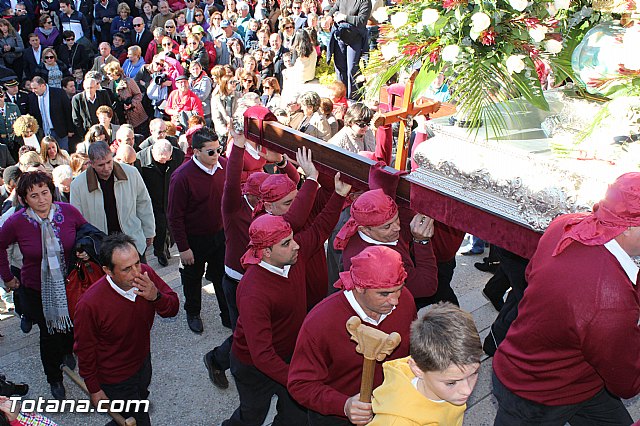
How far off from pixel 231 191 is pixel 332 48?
6.41 m

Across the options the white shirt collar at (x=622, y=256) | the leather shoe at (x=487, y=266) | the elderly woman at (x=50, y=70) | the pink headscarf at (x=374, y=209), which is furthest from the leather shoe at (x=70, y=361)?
the elderly woman at (x=50, y=70)

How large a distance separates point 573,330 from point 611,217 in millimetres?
489

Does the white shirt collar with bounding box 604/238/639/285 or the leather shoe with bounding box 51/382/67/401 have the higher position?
the white shirt collar with bounding box 604/238/639/285

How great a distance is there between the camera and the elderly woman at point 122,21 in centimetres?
1303

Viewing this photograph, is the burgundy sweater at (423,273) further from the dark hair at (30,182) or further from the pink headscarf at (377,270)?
the dark hair at (30,182)

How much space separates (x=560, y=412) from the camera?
→ 3236 mm

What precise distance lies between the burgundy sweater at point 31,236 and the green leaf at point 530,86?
3095 mm

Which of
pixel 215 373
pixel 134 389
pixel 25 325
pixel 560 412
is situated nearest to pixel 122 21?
pixel 25 325

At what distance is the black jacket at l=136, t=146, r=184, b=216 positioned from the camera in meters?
6.83

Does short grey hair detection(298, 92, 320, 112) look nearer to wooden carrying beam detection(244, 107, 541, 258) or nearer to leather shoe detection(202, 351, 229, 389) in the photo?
wooden carrying beam detection(244, 107, 541, 258)

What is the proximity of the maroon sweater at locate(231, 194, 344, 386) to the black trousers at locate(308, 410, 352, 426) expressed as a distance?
23 cm

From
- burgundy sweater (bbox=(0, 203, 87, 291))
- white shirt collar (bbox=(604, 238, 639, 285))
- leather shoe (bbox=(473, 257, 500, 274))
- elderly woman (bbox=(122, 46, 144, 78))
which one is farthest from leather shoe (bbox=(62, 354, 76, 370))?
elderly woman (bbox=(122, 46, 144, 78))

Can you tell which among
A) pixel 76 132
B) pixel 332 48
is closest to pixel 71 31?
pixel 76 132

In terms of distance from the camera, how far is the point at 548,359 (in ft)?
10.1
